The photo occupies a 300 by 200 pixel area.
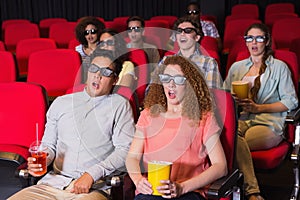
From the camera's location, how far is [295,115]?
3525 millimetres

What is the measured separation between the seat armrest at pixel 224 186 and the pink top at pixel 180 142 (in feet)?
0.45

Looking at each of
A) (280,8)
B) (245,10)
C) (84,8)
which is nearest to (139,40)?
(245,10)

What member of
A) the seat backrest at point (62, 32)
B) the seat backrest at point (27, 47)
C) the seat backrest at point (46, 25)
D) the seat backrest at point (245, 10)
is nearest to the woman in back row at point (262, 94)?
the seat backrest at point (27, 47)

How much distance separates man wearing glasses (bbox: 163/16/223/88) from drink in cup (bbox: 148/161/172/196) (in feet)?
4.86

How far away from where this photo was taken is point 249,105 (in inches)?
135

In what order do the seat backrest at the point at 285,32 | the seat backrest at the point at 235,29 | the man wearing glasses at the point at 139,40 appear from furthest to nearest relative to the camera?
1. the seat backrest at the point at 235,29
2. the seat backrest at the point at 285,32
3. the man wearing glasses at the point at 139,40

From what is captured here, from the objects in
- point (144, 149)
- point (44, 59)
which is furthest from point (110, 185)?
point (44, 59)

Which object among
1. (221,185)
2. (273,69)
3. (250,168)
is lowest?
(250,168)

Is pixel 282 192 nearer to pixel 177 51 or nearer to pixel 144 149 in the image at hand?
pixel 177 51

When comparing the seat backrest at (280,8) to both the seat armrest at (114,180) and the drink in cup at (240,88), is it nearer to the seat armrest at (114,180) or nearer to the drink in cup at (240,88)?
the drink in cup at (240,88)

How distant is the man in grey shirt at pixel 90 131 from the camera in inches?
110

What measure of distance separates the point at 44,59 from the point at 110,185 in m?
2.12

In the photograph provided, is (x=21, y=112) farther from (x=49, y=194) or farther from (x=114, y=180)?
(x=114, y=180)

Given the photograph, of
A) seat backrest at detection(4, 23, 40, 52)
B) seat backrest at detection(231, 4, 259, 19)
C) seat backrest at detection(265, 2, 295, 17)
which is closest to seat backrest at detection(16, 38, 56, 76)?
seat backrest at detection(4, 23, 40, 52)
